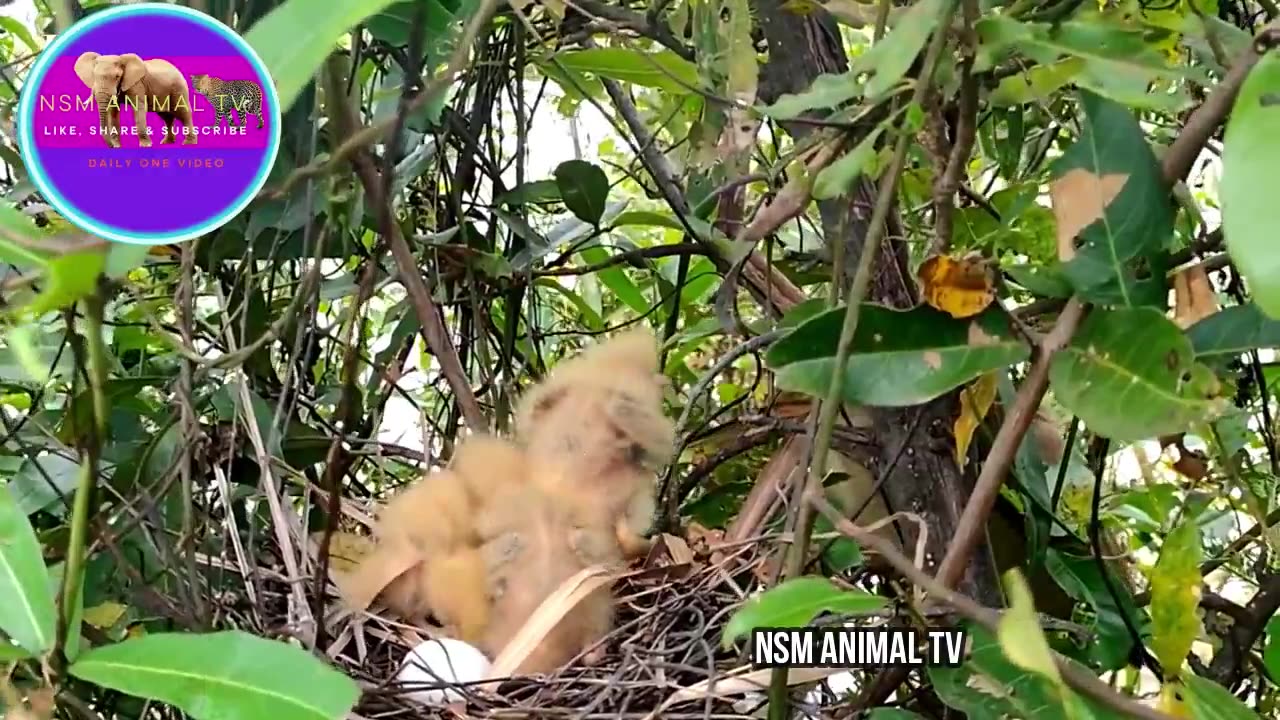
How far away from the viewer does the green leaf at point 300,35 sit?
1.11 feet

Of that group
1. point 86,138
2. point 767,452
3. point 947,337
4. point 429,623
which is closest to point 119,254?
point 86,138

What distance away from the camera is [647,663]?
66cm

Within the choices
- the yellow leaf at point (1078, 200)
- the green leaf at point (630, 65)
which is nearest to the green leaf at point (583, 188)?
the green leaf at point (630, 65)

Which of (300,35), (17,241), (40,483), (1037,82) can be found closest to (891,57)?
(1037,82)

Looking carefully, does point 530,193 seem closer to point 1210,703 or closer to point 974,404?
point 974,404

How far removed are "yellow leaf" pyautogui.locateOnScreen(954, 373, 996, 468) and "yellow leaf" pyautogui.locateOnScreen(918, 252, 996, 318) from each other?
9 cm

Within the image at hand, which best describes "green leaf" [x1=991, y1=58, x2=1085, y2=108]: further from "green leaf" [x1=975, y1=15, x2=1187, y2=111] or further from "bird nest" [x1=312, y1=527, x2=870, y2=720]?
"bird nest" [x1=312, y1=527, x2=870, y2=720]

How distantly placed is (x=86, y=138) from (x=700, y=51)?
14.3 inches

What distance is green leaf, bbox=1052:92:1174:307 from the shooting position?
47 centimetres

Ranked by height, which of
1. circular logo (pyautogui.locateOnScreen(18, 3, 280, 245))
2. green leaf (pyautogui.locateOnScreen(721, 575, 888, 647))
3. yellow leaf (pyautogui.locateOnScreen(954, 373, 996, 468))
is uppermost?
circular logo (pyautogui.locateOnScreen(18, 3, 280, 245))

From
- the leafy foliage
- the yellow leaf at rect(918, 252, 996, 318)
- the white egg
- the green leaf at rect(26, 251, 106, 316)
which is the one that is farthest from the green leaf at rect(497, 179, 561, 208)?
the green leaf at rect(26, 251, 106, 316)

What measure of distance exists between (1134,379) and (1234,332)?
7cm

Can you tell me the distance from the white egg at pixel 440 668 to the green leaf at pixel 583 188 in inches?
15.1

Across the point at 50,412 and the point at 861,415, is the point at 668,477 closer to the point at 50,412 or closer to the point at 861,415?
the point at 861,415
